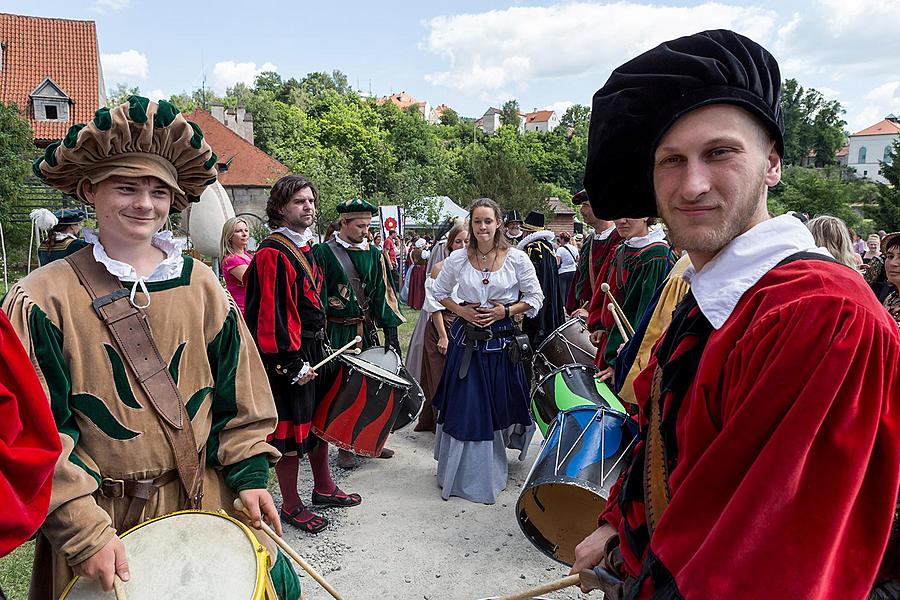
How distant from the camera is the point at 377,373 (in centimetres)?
387

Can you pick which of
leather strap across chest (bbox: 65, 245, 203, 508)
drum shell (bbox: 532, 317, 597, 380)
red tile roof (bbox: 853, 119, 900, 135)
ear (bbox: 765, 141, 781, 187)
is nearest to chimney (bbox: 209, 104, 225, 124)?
drum shell (bbox: 532, 317, 597, 380)

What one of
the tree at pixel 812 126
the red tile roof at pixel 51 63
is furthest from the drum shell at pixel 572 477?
the tree at pixel 812 126

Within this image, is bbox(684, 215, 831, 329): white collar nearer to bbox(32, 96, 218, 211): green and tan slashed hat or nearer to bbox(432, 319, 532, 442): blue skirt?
bbox(32, 96, 218, 211): green and tan slashed hat

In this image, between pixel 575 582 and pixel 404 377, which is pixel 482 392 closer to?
pixel 404 377

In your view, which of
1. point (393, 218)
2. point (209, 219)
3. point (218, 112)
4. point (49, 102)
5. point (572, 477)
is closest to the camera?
point (572, 477)

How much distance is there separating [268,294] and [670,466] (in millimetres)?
3018

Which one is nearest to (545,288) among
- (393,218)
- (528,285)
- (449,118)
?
(528,285)

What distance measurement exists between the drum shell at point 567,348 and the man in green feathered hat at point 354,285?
1114mm

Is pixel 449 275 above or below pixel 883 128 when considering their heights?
below

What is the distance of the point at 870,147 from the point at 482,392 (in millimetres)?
96183

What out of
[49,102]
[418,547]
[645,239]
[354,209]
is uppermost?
[49,102]

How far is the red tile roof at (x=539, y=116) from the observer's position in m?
112

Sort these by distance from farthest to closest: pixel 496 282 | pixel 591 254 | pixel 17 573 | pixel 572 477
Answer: pixel 591 254 < pixel 496 282 < pixel 17 573 < pixel 572 477

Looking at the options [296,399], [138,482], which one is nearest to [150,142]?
[138,482]
